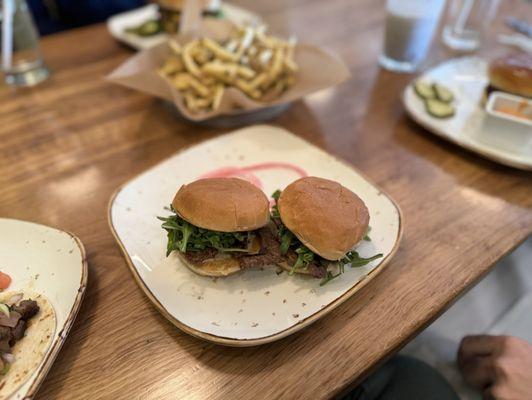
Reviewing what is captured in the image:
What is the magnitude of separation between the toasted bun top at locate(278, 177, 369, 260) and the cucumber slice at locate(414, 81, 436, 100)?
0.99 metres

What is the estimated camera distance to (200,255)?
3.57 feet

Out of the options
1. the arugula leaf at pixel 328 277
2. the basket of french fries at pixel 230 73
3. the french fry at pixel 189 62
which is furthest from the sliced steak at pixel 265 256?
the french fry at pixel 189 62

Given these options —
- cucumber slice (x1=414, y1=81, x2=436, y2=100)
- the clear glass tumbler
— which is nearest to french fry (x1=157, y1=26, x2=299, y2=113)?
cucumber slice (x1=414, y1=81, x2=436, y2=100)

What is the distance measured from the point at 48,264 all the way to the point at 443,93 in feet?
5.83

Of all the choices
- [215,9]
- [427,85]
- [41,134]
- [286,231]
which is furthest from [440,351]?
[215,9]

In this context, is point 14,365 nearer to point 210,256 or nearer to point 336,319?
point 210,256

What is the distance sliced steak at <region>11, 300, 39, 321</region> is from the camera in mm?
958

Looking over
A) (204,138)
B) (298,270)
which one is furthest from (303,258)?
(204,138)

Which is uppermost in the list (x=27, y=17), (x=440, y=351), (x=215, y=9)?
(x=27, y=17)

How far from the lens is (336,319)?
107 centimetres

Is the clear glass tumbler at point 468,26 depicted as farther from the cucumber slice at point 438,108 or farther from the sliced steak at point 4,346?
the sliced steak at point 4,346

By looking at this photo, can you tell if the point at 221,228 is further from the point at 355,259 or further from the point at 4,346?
the point at 4,346

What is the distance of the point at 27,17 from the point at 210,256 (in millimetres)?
1709

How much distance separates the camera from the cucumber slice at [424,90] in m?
1.85
